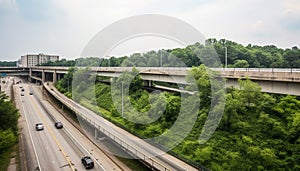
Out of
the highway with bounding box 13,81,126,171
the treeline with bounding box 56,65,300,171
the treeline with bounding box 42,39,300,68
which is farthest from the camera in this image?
the treeline with bounding box 42,39,300,68

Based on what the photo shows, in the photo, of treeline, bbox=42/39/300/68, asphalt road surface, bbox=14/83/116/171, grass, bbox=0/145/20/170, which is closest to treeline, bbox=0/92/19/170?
grass, bbox=0/145/20/170

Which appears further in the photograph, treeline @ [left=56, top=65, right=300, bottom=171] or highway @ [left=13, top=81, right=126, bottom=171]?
highway @ [left=13, top=81, right=126, bottom=171]

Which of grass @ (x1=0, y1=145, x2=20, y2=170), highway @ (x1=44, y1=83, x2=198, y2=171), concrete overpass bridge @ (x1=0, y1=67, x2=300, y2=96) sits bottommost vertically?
grass @ (x1=0, y1=145, x2=20, y2=170)

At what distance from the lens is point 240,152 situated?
1445 cm

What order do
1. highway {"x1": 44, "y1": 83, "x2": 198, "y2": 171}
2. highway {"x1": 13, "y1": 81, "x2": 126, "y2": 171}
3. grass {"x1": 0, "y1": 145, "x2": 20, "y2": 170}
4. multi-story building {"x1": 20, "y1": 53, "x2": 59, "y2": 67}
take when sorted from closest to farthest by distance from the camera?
1. highway {"x1": 44, "y1": 83, "x2": 198, "y2": 171}
2. highway {"x1": 13, "y1": 81, "x2": 126, "y2": 171}
3. grass {"x1": 0, "y1": 145, "x2": 20, "y2": 170}
4. multi-story building {"x1": 20, "y1": 53, "x2": 59, "y2": 67}

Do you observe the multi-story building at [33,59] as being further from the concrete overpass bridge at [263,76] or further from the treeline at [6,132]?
the concrete overpass bridge at [263,76]

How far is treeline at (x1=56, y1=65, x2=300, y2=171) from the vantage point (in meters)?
13.3

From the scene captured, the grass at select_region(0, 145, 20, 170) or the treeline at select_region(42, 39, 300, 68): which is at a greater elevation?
the treeline at select_region(42, 39, 300, 68)

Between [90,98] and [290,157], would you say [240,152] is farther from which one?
[90,98]

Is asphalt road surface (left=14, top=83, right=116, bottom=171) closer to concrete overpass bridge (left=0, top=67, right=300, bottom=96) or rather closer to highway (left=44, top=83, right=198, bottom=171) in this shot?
highway (left=44, top=83, right=198, bottom=171)

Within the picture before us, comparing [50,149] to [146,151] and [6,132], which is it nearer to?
[6,132]

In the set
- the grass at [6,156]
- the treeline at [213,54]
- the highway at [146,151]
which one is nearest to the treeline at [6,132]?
the grass at [6,156]

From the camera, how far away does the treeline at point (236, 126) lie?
13320mm

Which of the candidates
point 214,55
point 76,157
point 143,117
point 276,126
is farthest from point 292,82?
point 214,55
